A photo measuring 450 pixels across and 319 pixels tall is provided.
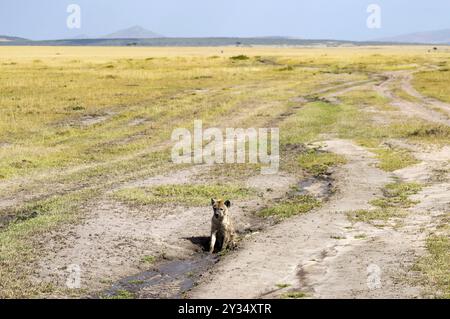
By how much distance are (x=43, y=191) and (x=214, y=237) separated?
980 centimetres

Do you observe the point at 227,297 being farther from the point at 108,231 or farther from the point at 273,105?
the point at 273,105

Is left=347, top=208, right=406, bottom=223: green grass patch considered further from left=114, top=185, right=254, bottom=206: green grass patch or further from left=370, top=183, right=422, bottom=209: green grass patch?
left=114, top=185, right=254, bottom=206: green grass patch

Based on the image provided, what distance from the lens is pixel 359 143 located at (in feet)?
112

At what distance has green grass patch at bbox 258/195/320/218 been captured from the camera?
21281 mm

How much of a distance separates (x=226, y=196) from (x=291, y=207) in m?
2.64

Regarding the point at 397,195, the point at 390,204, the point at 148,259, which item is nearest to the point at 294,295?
the point at 148,259

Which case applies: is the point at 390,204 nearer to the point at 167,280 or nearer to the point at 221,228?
the point at 221,228

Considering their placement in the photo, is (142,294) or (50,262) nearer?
(142,294)

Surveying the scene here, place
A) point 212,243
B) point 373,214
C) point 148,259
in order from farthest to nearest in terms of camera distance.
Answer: point 373,214 → point 212,243 → point 148,259

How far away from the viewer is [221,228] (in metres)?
17.5

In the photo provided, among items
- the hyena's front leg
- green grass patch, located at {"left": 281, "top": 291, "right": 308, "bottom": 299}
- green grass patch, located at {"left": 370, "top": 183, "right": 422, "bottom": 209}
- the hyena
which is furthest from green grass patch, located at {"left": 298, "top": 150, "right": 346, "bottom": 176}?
green grass patch, located at {"left": 281, "top": 291, "right": 308, "bottom": 299}

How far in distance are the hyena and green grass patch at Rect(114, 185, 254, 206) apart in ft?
15.6

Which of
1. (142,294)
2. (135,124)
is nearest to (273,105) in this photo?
(135,124)
